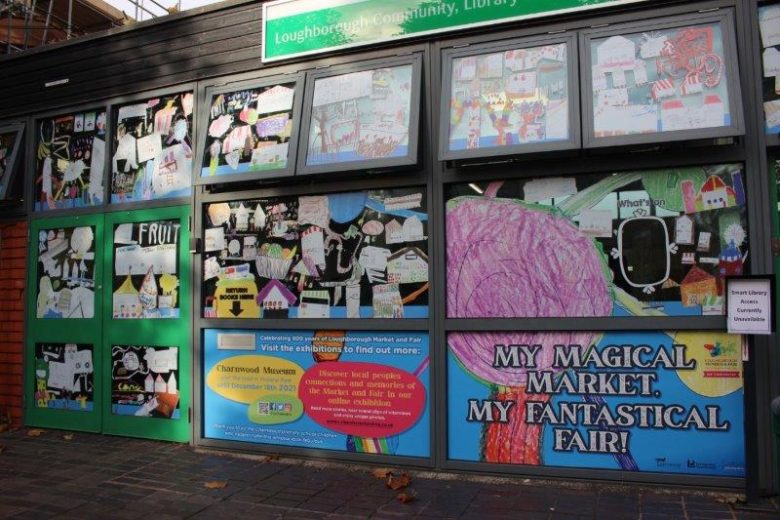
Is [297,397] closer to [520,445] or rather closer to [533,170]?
[520,445]

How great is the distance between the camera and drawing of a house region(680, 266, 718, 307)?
4.55 meters

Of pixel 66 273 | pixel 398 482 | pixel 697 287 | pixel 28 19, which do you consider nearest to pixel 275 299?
pixel 398 482

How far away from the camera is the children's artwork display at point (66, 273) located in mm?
6777

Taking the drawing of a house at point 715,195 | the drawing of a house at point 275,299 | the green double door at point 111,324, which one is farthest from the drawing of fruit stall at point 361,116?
the drawing of a house at point 715,195

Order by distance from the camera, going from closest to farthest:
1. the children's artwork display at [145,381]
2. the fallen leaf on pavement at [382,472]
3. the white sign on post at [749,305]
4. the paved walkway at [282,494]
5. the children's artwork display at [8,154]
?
the white sign on post at [749,305]
the paved walkway at [282,494]
the fallen leaf on pavement at [382,472]
the children's artwork display at [145,381]
the children's artwork display at [8,154]

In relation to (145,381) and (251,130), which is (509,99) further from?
(145,381)

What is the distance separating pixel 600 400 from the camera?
4.75 metres

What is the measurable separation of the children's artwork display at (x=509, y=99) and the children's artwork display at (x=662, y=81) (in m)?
0.27

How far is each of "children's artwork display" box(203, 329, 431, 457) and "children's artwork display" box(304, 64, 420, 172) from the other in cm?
150

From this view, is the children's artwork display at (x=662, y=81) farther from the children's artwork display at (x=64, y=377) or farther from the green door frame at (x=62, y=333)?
the children's artwork display at (x=64, y=377)

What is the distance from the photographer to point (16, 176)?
7211 mm

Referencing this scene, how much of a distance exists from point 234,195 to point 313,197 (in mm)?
826

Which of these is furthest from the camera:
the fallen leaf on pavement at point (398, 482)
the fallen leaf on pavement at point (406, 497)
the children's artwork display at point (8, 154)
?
the children's artwork display at point (8, 154)

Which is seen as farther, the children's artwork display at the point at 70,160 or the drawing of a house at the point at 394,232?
the children's artwork display at the point at 70,160
